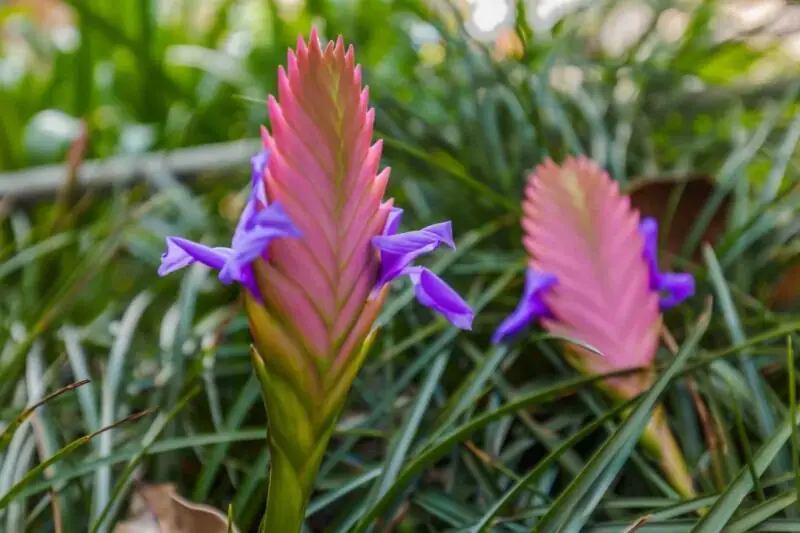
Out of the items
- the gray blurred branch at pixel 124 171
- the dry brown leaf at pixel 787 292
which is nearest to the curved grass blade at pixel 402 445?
the dry brown leaf at pixel 787 292

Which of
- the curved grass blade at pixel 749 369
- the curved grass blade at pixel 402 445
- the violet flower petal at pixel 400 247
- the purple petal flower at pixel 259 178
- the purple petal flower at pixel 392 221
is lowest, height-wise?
the curved grass blade at pixel 749 369

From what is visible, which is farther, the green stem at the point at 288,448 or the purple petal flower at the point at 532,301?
the purple petal flower at the point at 532,301

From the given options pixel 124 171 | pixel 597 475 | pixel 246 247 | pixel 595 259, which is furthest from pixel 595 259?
pixel 124 171

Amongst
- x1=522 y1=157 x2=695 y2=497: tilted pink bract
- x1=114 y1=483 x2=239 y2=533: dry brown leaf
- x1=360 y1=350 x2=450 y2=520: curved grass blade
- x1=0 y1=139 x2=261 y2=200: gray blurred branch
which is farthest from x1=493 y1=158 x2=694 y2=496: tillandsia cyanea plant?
x1=0 y1=139 x2=261 y2=200: gray blurred branch

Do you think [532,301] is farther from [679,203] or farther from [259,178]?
[679,203]

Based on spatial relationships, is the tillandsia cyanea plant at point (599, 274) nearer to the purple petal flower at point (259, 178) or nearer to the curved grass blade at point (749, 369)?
the curved grass blade at point (749, 369)

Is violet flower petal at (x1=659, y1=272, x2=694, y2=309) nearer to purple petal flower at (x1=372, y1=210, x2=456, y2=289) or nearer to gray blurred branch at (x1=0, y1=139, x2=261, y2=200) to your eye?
purple petal flower at (x1=372, y1=210, x2=456, y2=289)

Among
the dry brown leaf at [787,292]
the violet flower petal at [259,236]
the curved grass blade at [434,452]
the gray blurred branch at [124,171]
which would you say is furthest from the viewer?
the gray blurred branch at [124,171]

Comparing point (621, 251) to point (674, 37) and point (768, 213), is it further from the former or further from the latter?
point (674, 37)
